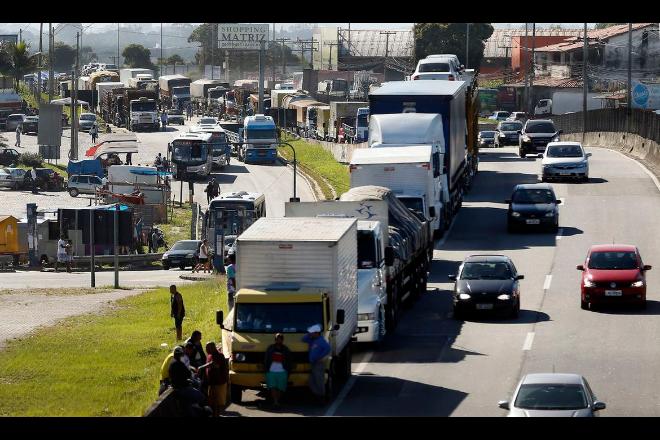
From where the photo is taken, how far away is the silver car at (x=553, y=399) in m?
17.8

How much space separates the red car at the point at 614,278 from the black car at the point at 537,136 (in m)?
34.3

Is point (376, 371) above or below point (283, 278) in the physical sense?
below

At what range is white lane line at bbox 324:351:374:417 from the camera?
21703 millimetres

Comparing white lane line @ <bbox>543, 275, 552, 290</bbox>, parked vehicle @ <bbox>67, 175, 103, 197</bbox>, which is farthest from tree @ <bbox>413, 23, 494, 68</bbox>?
white lane line @ <bbox>543, 275, 552, 290</bbox>

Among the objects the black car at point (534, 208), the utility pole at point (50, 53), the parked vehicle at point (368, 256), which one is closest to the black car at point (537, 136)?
the black car at point (534, 208)

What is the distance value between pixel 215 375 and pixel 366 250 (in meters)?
7.63

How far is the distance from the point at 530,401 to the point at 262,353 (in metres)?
5.39

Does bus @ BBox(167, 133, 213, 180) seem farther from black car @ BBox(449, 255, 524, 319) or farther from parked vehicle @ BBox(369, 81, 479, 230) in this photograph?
black car @ BBox(449, 255, 524, 319)

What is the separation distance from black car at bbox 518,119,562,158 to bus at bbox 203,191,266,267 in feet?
62.7

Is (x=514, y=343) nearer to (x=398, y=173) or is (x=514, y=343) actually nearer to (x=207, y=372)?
(x=207, y=372)

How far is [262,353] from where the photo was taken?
2197cm

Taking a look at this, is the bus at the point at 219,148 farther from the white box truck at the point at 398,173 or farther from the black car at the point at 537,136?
the white box truck at the point at 398,173

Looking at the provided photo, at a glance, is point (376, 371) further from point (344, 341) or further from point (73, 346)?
point (73, 346)
